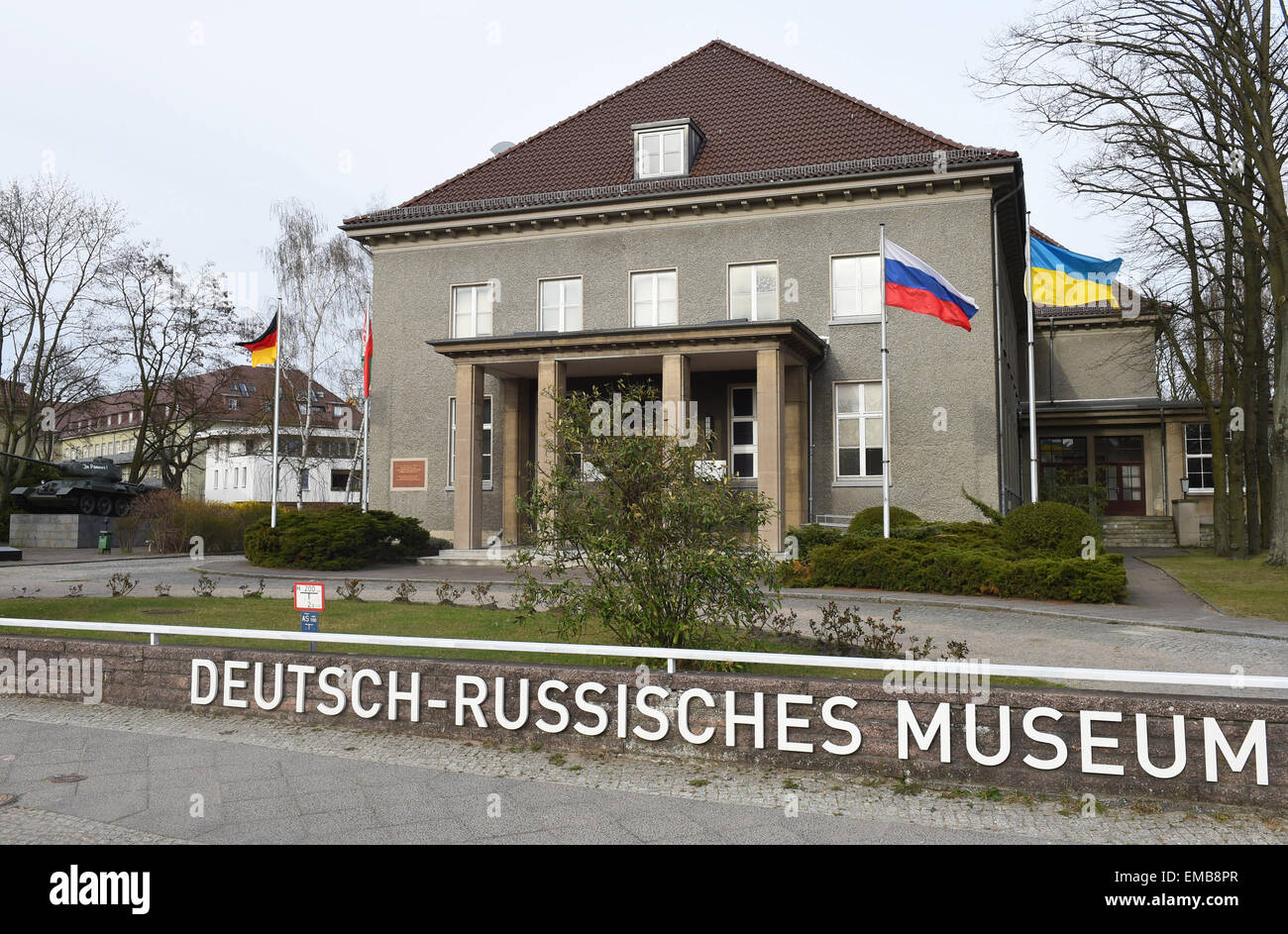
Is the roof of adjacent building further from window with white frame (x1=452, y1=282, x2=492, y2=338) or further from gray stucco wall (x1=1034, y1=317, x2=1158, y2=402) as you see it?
gray stucco wall (x1=1034, y1=317, x2=1158, y2=402)

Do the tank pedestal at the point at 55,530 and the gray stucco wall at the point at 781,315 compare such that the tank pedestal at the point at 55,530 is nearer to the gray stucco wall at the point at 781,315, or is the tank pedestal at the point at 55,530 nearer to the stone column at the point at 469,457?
the gray stucco wall at the point at 781,315

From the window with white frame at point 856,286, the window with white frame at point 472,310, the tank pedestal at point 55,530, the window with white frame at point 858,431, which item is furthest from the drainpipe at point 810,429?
the tank pedestal at point 55,530

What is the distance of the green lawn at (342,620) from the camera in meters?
8.41

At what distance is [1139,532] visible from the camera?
32.0 metres

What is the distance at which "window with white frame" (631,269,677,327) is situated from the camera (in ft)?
83.2

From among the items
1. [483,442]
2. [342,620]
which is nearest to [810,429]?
Answer: [483,442]

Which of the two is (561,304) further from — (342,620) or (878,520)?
(342,620)

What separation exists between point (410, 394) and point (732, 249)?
32.4 feet

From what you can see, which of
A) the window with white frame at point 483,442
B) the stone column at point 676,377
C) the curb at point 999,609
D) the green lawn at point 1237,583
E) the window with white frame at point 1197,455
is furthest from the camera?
the window with white frame at point 1197,455

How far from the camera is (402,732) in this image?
7.19m

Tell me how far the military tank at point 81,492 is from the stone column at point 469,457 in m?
18.1

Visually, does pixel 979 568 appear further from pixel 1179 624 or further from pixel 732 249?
pixel 732 249

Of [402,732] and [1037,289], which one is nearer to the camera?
[402,732]
